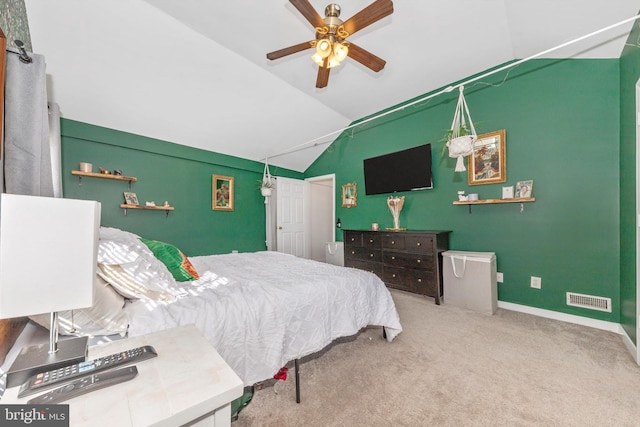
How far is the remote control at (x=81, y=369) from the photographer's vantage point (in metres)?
0.65

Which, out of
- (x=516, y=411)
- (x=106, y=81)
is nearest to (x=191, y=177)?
(x=106, y=81)

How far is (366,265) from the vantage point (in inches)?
162

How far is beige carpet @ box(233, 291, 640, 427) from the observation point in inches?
56.8

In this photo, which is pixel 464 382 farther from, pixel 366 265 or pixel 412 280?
pixel 366 265

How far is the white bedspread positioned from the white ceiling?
2.51m

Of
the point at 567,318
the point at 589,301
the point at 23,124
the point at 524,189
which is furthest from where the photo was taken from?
the point at 524,189

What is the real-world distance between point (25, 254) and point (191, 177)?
13.2 ft

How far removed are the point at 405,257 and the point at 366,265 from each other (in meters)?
0.74

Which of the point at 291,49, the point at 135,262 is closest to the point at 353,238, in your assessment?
the point at 291,49

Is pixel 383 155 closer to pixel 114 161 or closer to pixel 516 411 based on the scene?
pixel 516 411

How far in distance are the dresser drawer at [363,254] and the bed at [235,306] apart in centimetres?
176

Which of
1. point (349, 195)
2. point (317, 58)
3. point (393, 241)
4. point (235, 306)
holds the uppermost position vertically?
point (317, 58)

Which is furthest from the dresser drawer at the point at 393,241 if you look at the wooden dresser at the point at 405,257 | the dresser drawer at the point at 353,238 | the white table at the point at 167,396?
the white table at the point at 167,396

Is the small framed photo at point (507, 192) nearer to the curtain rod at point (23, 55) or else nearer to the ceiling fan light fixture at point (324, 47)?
the ceiling fan light fixture at point (324, 47)
